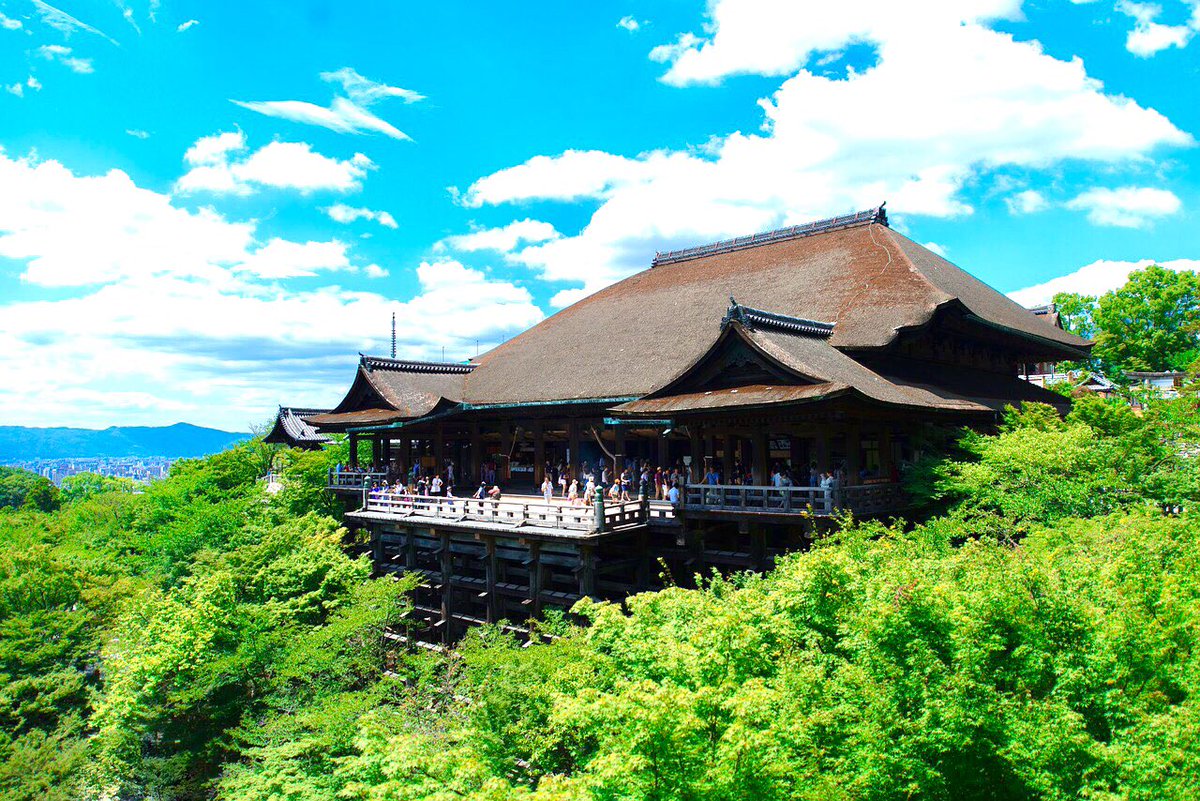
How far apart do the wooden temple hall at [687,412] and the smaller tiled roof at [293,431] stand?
1629cm

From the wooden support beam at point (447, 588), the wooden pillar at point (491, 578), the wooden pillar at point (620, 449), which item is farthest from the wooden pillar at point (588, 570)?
the wooden support beam at point (447, 588)

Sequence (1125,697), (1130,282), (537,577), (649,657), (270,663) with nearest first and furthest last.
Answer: (1125,697) < (649,657) < (270,663) < (537,577) < (1130,282)

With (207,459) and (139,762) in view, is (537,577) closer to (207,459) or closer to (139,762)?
(139,762)

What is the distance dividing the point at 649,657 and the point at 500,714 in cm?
321

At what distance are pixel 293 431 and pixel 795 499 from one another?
41.3m

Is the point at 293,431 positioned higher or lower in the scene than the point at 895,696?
higher

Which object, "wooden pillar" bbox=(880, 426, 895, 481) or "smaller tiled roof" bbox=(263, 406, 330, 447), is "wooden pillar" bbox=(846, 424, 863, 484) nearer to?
"wooden pillar" bbox=(880, 426, 895, 481)

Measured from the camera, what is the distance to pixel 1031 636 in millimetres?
9992

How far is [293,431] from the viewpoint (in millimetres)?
51531

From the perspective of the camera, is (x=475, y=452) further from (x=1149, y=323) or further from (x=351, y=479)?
(x=1149, y=323)

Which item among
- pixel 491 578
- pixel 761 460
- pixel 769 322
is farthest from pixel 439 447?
pixel 769 322

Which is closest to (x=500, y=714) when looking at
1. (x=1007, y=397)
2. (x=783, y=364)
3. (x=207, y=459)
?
(x=783, y=364)

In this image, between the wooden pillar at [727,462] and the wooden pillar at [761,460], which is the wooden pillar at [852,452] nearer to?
the wooden pillar at [761,460]

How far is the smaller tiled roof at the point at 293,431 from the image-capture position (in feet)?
167
